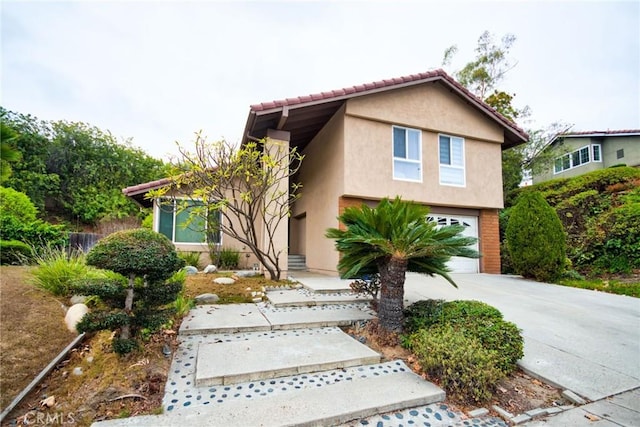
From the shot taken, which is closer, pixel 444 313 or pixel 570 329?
pixel 444 313

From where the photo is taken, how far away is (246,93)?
15750mm

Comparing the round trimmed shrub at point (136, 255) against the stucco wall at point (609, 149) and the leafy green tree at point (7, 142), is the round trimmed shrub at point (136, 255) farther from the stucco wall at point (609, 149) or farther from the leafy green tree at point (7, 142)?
the stucco wall at point (609, 149)

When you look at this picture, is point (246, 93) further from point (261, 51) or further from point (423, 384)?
point (423, 384)

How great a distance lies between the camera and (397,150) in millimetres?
9812

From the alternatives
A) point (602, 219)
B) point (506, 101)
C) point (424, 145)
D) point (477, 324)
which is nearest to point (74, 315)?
point (477, 324)

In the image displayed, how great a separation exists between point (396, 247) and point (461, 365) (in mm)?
1521

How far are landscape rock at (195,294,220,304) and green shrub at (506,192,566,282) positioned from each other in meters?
8.92

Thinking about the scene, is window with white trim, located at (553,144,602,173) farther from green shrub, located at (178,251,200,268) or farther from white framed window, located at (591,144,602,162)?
green shrub, located at (178,251,200,268)

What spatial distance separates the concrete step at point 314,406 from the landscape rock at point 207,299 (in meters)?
3.27

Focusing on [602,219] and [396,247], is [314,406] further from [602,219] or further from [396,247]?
[602,219]

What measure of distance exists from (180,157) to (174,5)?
443 cm

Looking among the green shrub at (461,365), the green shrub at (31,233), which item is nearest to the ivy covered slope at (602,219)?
the green shrub at (461,365)

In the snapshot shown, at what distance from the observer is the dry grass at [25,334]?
341cm

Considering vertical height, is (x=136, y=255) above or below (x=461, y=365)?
above
